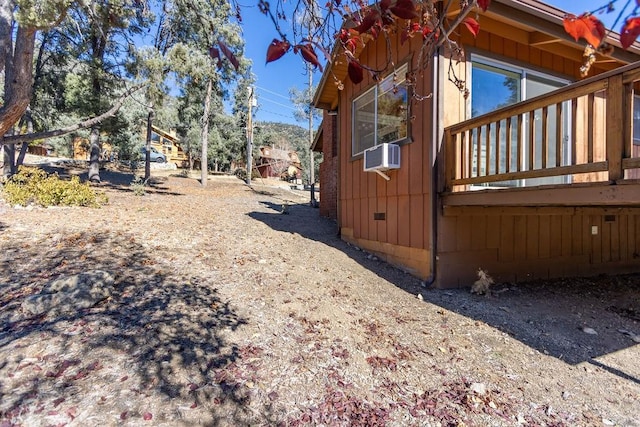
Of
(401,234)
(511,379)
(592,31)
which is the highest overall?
(592,31)

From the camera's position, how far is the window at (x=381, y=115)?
5.20 metres

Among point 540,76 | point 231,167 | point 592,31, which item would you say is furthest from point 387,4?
point 231,167

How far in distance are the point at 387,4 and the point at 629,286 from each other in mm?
6717

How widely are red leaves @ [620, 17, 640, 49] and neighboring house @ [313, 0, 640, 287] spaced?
8.93 ft

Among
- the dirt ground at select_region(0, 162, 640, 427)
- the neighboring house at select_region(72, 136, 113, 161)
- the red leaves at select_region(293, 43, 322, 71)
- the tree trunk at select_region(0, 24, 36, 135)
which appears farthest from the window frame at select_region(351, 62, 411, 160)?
the neighboring house at select_region(72, 136, 113, 161)

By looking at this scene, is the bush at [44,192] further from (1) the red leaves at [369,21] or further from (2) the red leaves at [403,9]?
(2) the red leaves at [403,9]

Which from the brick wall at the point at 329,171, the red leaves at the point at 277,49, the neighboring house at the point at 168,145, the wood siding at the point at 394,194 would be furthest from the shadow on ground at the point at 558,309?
the neighboring house at the point at 168,145

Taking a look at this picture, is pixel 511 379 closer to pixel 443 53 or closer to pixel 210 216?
pixel 443 53

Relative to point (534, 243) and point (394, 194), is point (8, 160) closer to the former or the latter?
point (394, 194)

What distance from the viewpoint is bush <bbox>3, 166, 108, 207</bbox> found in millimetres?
6674

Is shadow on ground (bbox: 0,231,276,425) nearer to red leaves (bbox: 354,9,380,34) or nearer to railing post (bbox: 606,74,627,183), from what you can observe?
red leaves (bbox: 354,9,380,34)

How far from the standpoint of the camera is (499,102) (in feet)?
16.8

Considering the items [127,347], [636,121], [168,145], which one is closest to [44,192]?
[127,347]

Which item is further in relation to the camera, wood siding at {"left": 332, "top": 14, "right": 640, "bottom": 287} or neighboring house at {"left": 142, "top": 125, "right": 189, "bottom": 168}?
neighboring house at {"left": 142, "top": 125, "right": 189, "bottom": 168}
